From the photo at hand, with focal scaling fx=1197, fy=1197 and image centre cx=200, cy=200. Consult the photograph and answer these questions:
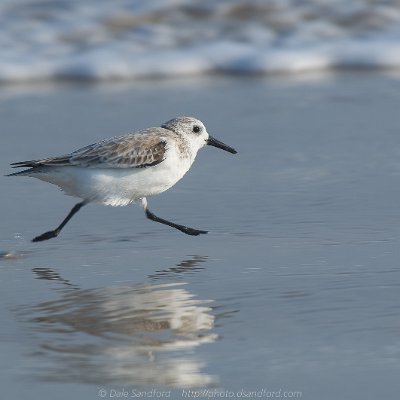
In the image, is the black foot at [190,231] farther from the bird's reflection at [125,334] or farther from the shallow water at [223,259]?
the bird's reflection at [125,334]

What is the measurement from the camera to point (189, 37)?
33.9 ft

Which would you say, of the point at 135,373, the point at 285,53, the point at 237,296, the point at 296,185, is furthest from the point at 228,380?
the point at 285,53

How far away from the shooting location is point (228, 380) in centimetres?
371

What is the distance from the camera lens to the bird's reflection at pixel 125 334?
12.3 feet

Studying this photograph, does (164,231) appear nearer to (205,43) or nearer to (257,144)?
(257,144)

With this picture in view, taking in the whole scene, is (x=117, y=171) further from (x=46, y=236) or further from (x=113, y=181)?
(x=46, y=236)

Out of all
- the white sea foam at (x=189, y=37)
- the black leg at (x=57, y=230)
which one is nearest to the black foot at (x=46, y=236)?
the black leg at (x=57, y=230)

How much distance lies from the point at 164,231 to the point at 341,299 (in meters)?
1.51

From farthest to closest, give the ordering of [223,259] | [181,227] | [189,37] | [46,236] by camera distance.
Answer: [189,37] < [181,227] < [46,236] < [223,259]

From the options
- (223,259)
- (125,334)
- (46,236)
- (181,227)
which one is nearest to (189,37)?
(181,227)

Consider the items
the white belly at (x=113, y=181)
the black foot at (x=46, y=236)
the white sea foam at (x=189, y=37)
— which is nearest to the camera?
the black foot at (x=46, y=236)

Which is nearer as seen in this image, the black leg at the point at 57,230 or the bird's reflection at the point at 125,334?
the bird's reflection at the point at 125,334

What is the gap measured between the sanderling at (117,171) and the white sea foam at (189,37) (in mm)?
3861

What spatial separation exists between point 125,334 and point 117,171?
1.69 metres
